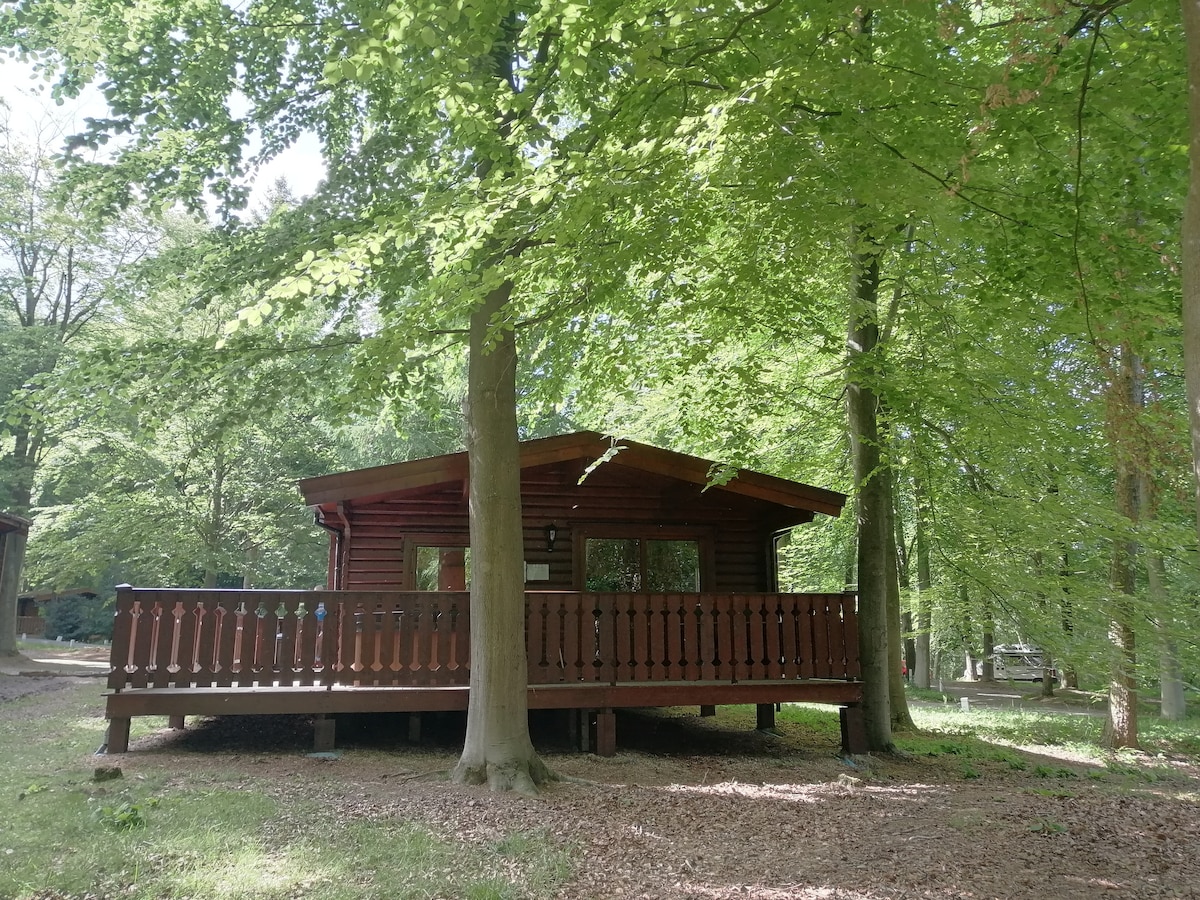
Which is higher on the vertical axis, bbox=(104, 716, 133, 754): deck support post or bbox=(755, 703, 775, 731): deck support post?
bbox=(104, 716, 133, 754): deck support post

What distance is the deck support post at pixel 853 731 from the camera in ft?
34.2

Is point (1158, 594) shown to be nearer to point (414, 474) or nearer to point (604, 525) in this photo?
point (604, 525)

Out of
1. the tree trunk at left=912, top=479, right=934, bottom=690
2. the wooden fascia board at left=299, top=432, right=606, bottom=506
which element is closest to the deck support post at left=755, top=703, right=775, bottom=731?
the tree trunk at left=912, top=479, right=934, bottom=690

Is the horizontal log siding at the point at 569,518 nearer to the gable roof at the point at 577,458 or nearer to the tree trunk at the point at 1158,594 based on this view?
the gable roof at the point at 577,458

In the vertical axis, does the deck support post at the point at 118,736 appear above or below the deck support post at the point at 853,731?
above

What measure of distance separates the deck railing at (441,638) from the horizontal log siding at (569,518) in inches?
83.1

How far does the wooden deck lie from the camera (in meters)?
8.71

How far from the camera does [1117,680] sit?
1296 cm

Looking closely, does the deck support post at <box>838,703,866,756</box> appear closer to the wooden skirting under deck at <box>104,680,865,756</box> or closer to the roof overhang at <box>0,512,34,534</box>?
the wooden skirting under deck at <box>104,680,865,756</box>

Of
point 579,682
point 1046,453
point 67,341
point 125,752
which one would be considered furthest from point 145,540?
point 1046,453

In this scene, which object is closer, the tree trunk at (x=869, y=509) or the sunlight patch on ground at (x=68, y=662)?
the tree trunk at (x=869, y=509)

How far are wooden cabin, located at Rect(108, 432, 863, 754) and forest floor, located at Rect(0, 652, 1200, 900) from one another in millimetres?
729

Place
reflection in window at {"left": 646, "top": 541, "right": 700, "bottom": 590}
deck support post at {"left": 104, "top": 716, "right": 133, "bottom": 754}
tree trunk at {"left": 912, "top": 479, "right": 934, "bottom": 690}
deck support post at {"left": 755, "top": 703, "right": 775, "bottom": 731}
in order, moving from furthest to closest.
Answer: tree trunk at {"left": 912, "top": 479, "right": 934, "bottom": 690} → reflection in window at {"left": 646, "top": 541, "right": 700, "bottom": 590} → deck support post at {"left": 755, "top": 703, "right": 775, "bottom": 731} → deck support post at {"left": 104, "top": 716, "right": 133, "bottom": 754}

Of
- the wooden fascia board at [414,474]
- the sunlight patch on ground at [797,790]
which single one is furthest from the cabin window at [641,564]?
the sunlight patch on ground at [797,790]
